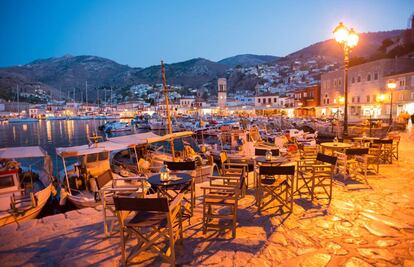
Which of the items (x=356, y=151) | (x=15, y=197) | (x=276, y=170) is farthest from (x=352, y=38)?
(x=15, y=197)

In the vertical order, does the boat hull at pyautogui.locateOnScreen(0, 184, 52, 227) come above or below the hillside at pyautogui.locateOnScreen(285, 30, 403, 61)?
below

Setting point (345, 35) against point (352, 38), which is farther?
point (352, 38)

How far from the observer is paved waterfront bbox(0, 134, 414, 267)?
3.43m

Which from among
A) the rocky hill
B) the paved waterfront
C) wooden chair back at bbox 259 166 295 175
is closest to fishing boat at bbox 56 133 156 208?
the paved waterfront

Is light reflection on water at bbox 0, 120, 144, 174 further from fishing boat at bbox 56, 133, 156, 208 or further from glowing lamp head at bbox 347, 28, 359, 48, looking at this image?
glowing lamp head at bbox 347, 28, 359, 48

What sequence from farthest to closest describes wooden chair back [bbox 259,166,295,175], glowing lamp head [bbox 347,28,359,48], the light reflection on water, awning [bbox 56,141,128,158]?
the light reflection on water, glowing lamp head [bbox 347,28,359,48], awning [bbox 56,141,128,158], wooden chair back [bbox 259,166,295,175]

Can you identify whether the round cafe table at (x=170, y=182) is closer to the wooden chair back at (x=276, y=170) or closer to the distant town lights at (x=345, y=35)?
the wooden chair back at (x=276, y=170)

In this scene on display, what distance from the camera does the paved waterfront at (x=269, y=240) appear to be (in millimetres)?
3434

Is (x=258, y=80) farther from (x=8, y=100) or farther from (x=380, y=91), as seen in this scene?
(x=8, y=100)

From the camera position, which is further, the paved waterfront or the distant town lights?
the distant town lights

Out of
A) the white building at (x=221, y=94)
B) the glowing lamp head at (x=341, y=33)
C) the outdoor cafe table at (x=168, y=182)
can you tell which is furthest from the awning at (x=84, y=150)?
the white building at (x=221, y=94)

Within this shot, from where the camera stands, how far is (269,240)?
3.91m

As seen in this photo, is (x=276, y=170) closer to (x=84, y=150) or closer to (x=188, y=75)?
(x=84, y=150)

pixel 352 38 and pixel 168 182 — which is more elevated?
pixel 352 38
